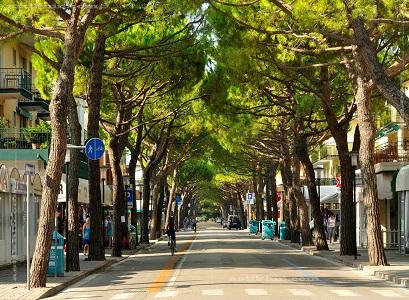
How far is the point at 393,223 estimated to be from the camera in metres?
46.2

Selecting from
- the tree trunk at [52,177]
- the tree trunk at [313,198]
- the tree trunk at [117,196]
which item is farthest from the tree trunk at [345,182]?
the tree trunk at [52,177]

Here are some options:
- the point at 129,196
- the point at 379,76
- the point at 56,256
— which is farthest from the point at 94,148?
the point at 129,196

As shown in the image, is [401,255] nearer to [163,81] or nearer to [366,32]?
[163,81]

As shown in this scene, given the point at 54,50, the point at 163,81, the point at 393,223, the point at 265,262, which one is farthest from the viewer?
the point at 393,223

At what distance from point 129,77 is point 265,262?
958 centimetres

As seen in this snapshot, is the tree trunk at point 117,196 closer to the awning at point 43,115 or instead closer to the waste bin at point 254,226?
the awning at point 43,115

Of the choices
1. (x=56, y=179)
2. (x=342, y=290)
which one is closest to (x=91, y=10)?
(x=56, y=179)

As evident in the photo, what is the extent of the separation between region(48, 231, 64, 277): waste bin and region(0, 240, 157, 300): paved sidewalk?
0.33m

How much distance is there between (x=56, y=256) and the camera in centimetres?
2564

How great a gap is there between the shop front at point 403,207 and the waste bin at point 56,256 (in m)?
16.5

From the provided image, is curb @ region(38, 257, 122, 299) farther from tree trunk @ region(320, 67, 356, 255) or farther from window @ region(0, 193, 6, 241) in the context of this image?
tree trunk @ region(320, 67, 356, 255)

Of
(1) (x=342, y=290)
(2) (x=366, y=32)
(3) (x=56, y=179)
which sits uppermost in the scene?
(2) (x=366, y=32)

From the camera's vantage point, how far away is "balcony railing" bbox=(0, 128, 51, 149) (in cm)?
4453

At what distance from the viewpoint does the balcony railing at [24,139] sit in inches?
1753
